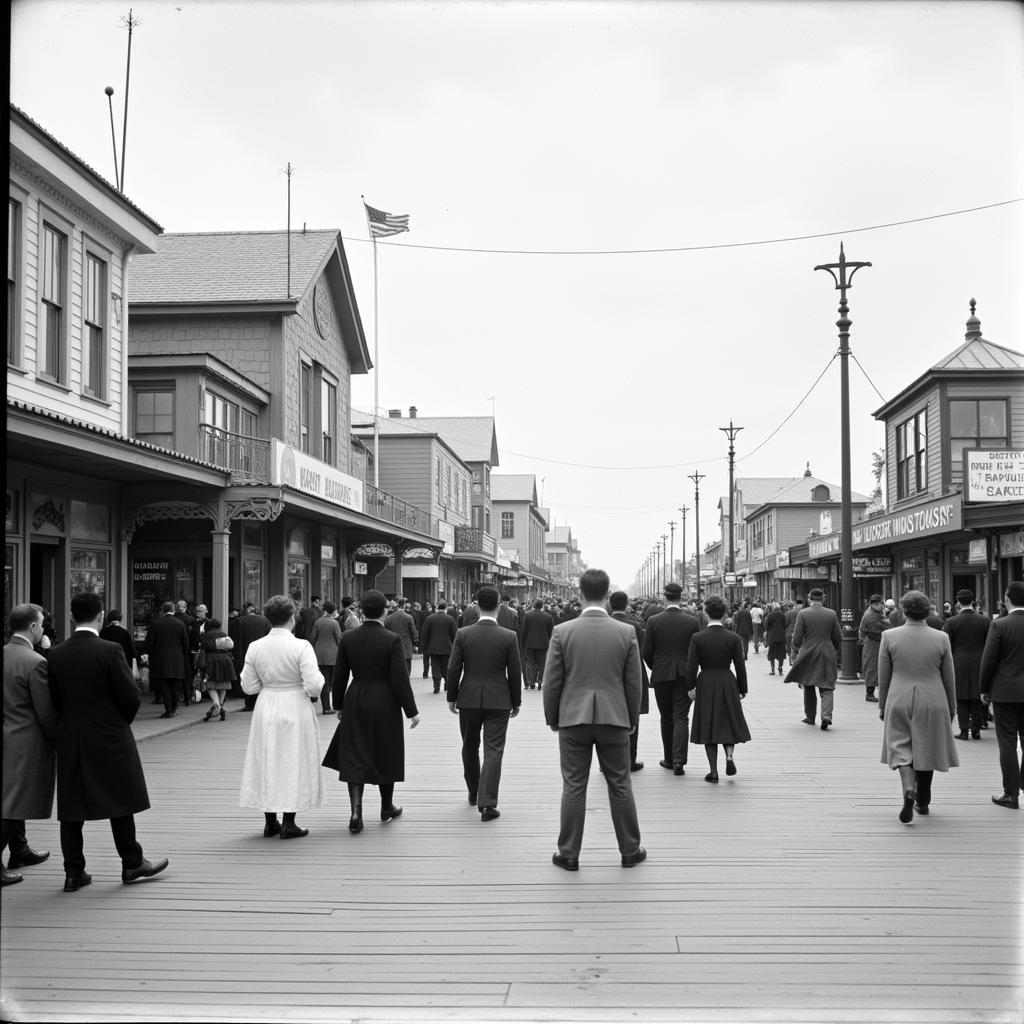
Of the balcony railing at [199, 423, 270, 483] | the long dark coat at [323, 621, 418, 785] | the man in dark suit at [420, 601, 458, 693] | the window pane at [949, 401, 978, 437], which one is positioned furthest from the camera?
the window pane at [949, 401, 978, 437]

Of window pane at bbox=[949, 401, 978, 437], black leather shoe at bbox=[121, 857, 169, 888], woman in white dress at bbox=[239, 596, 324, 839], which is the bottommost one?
black leather shoe at bbox=[121, 857, 169, 888]

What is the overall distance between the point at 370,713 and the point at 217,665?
8.17 m

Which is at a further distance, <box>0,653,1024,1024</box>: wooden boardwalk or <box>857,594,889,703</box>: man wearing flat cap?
<box>857,594,889,703</box>: man wearing flat cap

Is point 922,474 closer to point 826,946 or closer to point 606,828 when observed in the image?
point 606,828

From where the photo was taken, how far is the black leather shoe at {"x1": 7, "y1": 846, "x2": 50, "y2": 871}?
731 cm

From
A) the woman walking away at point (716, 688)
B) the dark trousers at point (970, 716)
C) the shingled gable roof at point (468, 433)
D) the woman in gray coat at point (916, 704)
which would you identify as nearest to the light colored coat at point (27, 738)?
the woman walking away at point (716, 688)

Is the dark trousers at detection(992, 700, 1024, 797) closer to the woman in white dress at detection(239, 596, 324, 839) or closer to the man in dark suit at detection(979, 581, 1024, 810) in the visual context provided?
the man in dark suit at detection(979, 581, 1024, 810)

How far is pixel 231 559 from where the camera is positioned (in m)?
21.5

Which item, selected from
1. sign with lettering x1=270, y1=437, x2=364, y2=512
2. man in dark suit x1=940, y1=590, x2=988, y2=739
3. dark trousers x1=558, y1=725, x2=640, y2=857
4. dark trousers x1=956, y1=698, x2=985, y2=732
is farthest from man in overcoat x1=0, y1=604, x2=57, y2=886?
sign with lettering x1=270, y1=437, x2=364, y2=512

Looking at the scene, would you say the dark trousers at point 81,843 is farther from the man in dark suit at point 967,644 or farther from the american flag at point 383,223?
the american flag at point 383,223

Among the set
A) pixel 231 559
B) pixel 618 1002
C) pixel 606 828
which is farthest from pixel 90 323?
pixel 618 1002

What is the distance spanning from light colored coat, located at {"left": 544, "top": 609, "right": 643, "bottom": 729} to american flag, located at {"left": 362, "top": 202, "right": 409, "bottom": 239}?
2713 centimetres

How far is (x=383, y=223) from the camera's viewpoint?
107ft

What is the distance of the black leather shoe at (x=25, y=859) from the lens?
24.0ft
